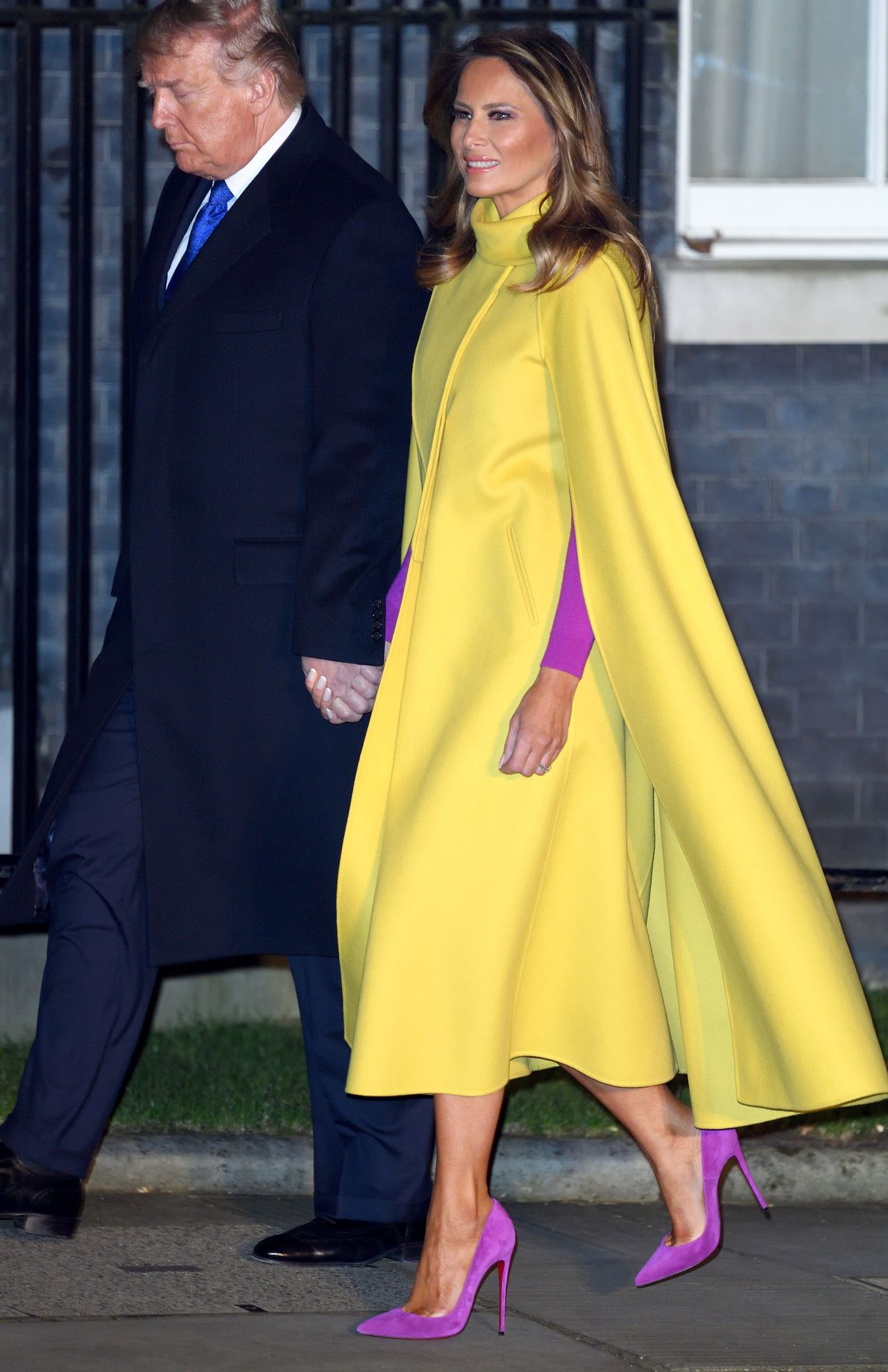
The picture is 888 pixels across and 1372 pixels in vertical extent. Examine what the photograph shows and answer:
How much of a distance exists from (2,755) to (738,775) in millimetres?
Result: 4313

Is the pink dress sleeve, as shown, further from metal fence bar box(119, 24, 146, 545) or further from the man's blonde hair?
metal fence bar box(119, 24, 146, 545)

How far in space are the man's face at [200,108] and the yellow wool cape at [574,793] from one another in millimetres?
564

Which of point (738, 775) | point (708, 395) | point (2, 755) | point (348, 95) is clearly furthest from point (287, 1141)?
point (708, 395)

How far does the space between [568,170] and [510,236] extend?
0.44 ft

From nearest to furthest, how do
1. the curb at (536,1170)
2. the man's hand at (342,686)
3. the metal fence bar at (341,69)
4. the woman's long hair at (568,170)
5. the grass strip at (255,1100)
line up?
1. the woman's long hair at (568,170)
2. the man's hand at (342,686)
3. the curb at (536,1170)
4. the grass strip at (255,1100)
5. the metal fence bar at (341,69)

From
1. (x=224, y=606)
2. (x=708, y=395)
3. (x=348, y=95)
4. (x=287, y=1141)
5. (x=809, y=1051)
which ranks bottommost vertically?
(x=287, y=1141)

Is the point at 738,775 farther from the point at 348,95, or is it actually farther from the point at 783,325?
the point at 783,325

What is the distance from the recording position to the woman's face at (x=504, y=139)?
3.21m

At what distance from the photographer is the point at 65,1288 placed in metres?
3.34

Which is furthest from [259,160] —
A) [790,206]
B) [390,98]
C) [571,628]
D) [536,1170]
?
[790,206]

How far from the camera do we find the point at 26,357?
197 inches

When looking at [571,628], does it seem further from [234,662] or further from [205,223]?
[205,223]

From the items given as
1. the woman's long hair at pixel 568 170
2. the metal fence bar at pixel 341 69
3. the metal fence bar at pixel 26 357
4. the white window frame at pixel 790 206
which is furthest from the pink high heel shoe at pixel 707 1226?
the white window frame at pixel 790 206

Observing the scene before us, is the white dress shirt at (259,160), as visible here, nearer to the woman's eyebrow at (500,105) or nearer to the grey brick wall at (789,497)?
the woman's eyebrow at (500,105)
